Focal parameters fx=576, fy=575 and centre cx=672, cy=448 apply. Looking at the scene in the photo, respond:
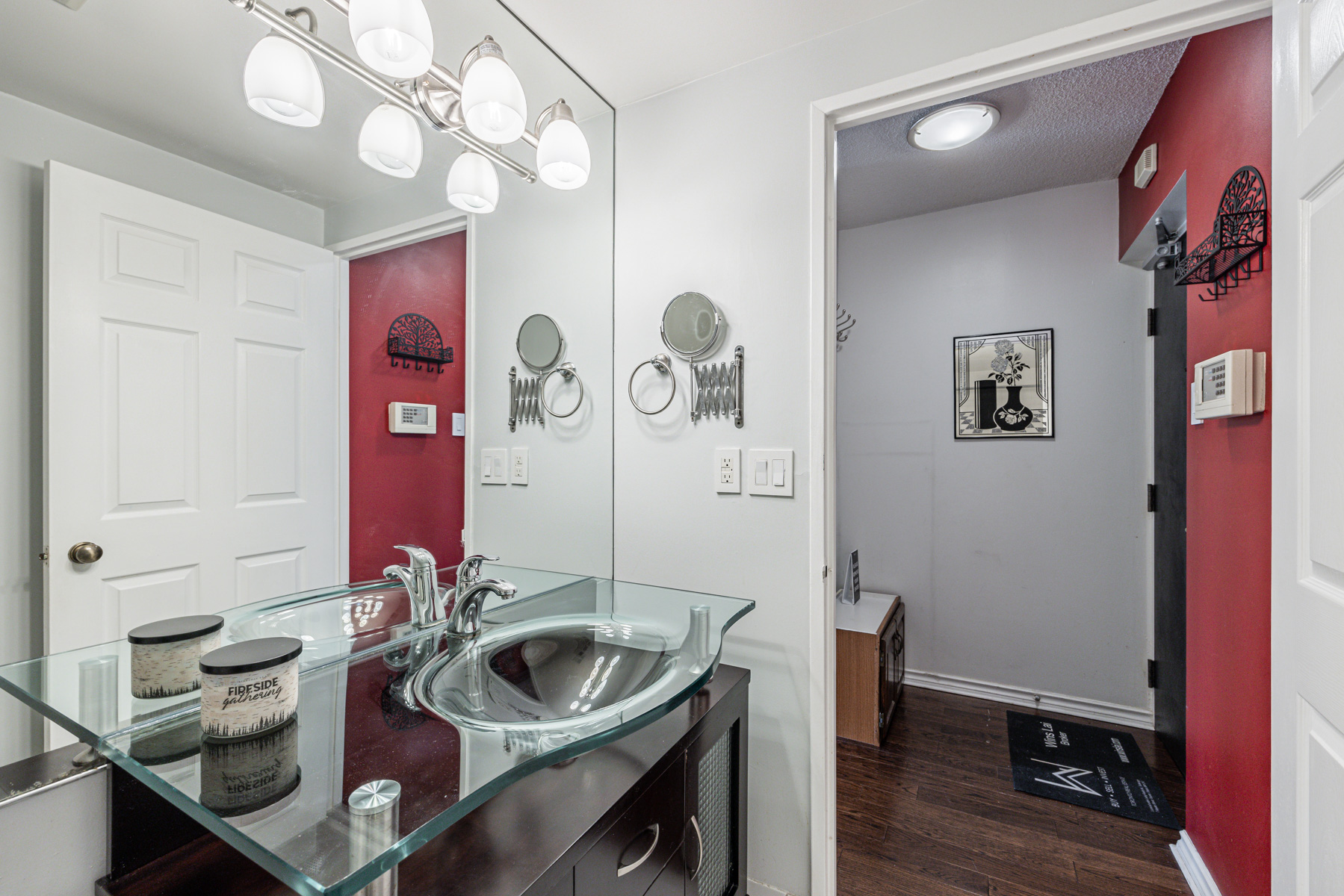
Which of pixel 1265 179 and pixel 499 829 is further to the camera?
pixel 1265 179

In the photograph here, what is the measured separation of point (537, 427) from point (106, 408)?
37.6 inches

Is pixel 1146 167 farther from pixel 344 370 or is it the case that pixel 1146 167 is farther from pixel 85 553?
pixel 85 553

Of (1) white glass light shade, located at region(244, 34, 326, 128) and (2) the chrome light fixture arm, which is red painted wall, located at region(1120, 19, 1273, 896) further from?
(1) white glass light shade, located at region(244, 34, 326, 128)

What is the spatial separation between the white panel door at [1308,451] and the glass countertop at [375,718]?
94 centimetres

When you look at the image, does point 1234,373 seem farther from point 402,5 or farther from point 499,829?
Answer: point 402,5

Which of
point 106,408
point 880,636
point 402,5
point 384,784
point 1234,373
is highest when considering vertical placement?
point 402,5

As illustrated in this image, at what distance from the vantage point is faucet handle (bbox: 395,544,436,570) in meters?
1.14

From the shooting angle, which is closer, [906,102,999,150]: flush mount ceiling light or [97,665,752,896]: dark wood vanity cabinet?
[97,665,752,896]: dark wood vanity cabinet

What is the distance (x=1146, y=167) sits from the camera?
6.88ft

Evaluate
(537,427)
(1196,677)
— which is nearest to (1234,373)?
(1196,677)

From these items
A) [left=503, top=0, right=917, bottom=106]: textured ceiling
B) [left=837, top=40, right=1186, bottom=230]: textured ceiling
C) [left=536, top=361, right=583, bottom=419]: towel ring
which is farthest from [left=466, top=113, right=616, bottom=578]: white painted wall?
[left=837, top=40, right=1186, bottom=230]: textured ceiling

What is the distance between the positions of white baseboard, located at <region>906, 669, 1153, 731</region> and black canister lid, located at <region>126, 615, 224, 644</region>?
304cm

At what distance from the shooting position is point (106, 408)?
724mm

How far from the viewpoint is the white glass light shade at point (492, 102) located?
1262mm
